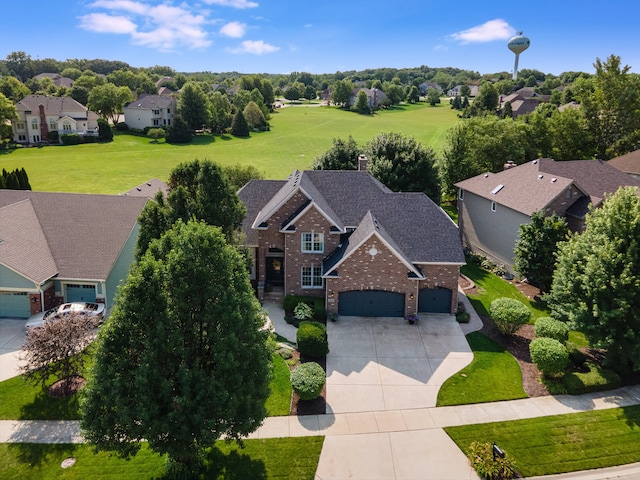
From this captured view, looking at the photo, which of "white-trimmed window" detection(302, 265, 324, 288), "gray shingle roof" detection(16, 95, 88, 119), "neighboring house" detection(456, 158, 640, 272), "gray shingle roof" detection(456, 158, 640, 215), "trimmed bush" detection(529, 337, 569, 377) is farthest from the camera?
"gray shingle roof" detection(16, 95, 88, 119)

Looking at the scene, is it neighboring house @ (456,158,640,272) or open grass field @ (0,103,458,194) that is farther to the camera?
open grass field @ (0,103,458,194)

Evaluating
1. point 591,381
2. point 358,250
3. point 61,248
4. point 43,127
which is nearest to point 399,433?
point 591,381

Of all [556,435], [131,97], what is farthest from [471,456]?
[131,97]

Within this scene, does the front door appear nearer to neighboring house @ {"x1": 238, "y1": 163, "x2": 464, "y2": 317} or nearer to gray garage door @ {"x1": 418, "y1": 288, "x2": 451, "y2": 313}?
neighboring house @ {"x1": 238, "y1": 163, "x2": 464, "y2": 317}

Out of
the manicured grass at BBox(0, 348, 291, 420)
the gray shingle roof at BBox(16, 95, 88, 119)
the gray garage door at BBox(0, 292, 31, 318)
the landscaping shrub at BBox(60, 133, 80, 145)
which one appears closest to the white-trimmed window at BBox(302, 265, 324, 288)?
the manicured grass at BBox(0, 348, 291, 420)

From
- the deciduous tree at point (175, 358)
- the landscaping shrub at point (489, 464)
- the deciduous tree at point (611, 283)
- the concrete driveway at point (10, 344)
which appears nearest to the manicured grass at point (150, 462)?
the deciduous tree at point (175, 358)

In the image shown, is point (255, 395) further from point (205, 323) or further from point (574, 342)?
point (574, 342)
